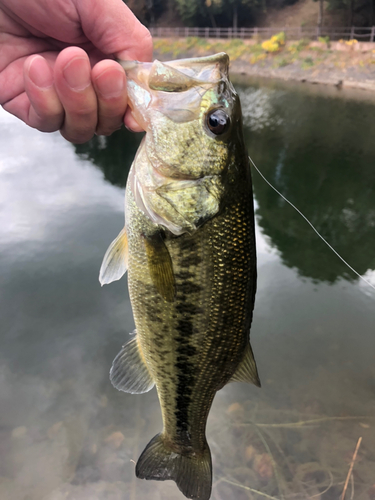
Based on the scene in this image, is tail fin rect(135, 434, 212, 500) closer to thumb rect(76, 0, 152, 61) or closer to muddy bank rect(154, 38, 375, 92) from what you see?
thumb rect(76, 0, 152, 61)

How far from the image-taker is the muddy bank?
18094 mm

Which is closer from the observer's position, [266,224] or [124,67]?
[124,67]

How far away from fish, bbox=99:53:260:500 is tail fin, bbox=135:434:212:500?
397 mm

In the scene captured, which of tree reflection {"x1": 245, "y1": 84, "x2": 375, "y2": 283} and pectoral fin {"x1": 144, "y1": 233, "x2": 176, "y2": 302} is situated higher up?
pectoral fin {"x1": 144, "y1": 233, "x2": 176, "y2": 302}

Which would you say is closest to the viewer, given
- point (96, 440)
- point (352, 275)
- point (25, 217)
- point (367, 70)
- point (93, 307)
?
point (96, 440)

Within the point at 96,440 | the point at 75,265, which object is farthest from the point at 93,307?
the point at 96,440

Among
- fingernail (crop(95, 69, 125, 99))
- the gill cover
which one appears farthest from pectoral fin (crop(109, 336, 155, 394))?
fingernail (crop(95, 69, 125, 99))

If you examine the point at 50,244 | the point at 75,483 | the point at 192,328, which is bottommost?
the point at 75,483

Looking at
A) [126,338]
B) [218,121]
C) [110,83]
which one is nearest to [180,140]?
[218,121]

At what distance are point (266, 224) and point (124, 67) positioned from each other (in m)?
5.99

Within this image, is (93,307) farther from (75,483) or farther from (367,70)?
(367,70)

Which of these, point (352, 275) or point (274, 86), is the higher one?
point (274, 86)

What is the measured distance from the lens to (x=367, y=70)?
58.0 ft

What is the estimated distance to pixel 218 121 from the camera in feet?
4.32
